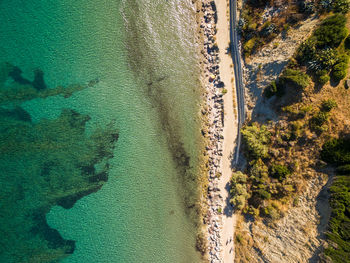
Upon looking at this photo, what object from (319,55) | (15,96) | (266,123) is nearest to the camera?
(319,55)

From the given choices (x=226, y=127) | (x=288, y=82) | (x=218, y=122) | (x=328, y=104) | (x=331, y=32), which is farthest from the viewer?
(x=218, y=122)

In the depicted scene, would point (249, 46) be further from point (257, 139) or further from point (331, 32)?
point (257, 139)

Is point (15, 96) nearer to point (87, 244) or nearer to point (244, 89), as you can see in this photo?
point (87, 244)

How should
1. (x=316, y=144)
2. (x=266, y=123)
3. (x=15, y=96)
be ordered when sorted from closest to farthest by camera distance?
(x=316, y=144) < (x=266, y=123) < (x=15, y=96)

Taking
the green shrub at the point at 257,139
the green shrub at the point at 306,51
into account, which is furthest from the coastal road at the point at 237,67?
the green shrub at the point at 306,51

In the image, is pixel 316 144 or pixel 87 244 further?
pixel 87 244

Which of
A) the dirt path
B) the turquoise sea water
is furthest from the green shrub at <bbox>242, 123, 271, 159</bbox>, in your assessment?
the turquoise sea water

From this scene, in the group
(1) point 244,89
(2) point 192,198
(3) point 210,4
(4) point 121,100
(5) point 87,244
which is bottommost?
(5) point 87,244

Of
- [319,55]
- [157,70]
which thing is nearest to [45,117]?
[157,70]

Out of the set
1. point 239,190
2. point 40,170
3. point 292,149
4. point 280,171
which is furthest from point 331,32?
point 40,170
